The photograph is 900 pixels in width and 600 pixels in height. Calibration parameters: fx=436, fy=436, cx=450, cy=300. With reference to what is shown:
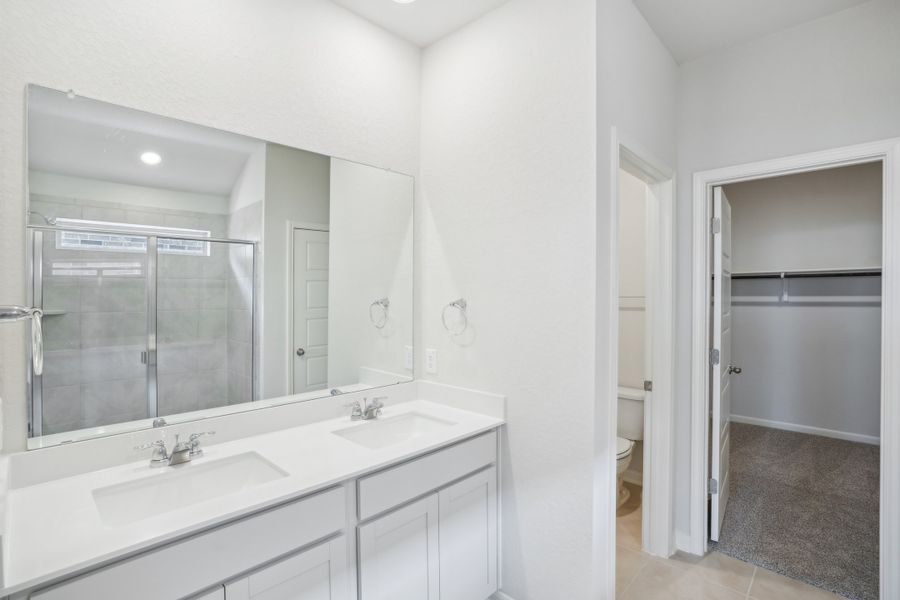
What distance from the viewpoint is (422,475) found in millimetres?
1641

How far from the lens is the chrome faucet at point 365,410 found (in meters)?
2.01

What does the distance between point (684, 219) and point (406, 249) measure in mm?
1572

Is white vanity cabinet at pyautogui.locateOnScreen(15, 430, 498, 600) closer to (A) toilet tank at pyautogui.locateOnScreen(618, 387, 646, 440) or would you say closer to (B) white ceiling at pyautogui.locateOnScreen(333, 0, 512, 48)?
(A) toilet tank at pyautogui.locateOnScreen(618, 387, 646, 440)

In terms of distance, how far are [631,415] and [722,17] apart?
232cm

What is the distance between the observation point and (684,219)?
2.46 meters

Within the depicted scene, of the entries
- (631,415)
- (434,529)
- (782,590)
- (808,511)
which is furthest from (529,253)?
(808,511)

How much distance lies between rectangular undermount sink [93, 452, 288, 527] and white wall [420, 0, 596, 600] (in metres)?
1.01

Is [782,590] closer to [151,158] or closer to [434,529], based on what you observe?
[434,529]

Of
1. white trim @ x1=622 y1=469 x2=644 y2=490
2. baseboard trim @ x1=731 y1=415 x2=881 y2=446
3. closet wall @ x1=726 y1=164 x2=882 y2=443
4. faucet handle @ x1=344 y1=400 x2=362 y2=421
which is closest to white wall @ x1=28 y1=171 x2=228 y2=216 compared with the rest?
faucet handle @ x1=344 y1=400 x2=362 y2=421

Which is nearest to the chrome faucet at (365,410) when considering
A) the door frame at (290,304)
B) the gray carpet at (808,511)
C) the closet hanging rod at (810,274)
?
the door frame at (290,304)

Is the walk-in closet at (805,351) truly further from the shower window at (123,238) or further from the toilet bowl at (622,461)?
the shower window at (123,238)

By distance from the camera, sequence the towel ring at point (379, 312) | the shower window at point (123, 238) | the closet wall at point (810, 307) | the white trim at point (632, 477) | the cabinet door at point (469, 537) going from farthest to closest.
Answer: the closet wall at point (810, 307) < the white trim at point (632, 477) < the towel ring at point (379, 312) < the cabinet door at point (469, 537) < the shower window at point (123, 238)

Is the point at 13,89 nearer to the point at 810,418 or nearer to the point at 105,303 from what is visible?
the point at 105,303

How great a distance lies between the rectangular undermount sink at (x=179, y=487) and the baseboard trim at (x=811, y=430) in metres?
4.97
